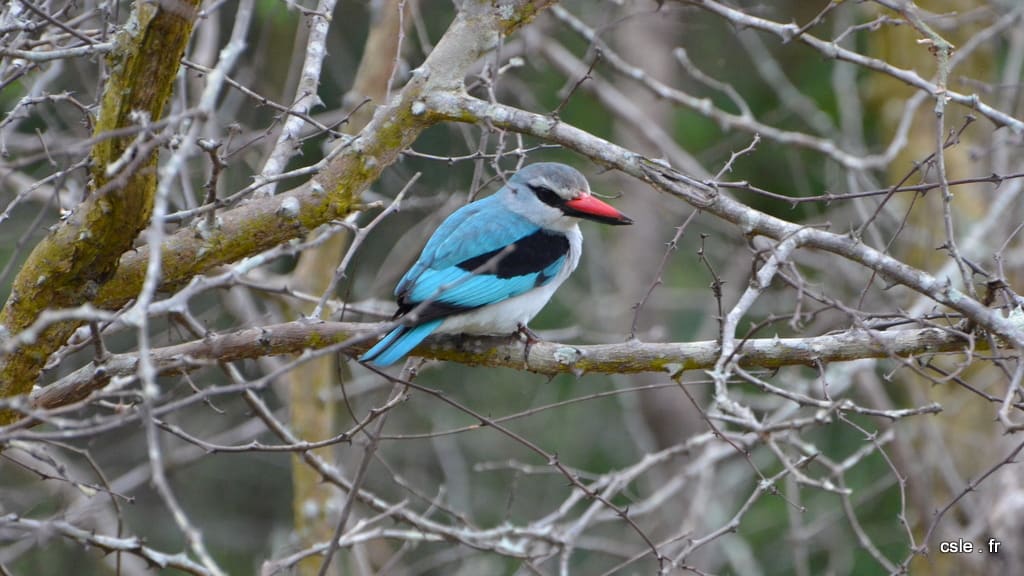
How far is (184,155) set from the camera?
1.77m

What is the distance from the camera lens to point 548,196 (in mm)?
4402

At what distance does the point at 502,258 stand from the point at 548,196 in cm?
39

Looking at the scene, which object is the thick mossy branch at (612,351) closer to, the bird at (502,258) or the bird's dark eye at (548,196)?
the bird at (502,258)

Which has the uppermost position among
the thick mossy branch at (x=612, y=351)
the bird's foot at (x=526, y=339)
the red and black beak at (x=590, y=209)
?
the red and black beak at (x=590, y=209)

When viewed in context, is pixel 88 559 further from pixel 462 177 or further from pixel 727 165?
pixel 727 165

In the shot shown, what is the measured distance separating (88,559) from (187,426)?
4.36 ft

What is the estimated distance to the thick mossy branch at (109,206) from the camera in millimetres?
2373

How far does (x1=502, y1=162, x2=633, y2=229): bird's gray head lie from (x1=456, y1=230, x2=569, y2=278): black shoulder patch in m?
0.09

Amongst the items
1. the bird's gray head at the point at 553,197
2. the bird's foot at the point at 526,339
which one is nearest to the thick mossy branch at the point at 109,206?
the bird's foot at the point at 526,339

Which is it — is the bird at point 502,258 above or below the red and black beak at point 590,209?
below

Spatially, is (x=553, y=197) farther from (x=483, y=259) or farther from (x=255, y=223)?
(x=255, y=223)

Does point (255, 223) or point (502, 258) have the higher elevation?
point (255, 223)

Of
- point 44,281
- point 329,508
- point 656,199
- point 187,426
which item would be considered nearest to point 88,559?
point 187,426

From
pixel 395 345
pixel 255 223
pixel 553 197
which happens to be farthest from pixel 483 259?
pixel 255 223
